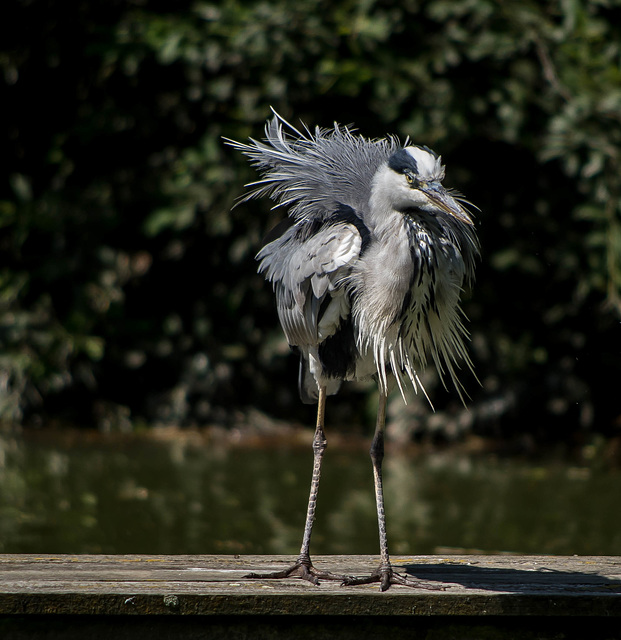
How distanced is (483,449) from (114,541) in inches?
138

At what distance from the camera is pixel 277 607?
8.69 ft

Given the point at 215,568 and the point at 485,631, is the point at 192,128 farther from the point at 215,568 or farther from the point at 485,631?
the point at 485,631

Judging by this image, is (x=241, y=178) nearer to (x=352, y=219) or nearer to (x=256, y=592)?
(x=352, y=219)

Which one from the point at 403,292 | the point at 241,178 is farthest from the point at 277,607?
the point at 241,178

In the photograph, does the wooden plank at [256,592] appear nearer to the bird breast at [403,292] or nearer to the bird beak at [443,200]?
the bird breast at [403,292]

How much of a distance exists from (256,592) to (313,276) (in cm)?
107

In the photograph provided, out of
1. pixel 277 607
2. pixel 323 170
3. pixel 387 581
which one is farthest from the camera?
pixel 323 170

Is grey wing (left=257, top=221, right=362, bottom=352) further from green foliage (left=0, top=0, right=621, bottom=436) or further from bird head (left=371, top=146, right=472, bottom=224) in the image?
green foliage (left=0, top=0, right=621, bottom=436)

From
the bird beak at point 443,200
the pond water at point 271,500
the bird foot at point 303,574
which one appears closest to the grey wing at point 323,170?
the bird beak at point 443,200

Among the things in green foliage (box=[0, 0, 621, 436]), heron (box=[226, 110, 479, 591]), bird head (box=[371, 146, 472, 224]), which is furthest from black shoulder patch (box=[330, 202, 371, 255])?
green foliage (box=[0, 0, 621, 436])

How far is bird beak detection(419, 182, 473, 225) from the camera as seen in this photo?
2881 mm

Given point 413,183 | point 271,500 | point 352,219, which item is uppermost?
point 413,183

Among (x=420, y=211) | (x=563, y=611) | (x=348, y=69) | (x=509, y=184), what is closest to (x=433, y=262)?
(x=420, y=211)

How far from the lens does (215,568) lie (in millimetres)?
3119
